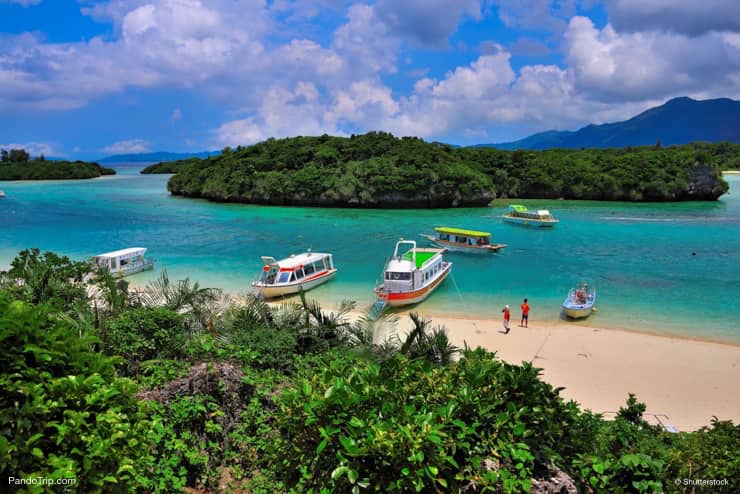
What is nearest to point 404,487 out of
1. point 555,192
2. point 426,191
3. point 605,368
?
point 605,368

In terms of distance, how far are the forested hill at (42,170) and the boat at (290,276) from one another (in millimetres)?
128734

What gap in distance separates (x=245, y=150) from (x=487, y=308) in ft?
244

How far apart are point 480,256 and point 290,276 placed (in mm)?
15795

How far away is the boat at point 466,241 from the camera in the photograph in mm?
34188

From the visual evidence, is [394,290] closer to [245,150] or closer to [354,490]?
[354,490]

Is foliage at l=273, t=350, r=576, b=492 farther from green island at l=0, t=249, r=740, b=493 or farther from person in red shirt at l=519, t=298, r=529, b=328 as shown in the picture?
person in red shirt at l=519, t=298, r=529, b=328

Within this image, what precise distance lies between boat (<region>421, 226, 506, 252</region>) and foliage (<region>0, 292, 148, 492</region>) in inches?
1265

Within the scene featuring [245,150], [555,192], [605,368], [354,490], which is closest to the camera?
[354,490]

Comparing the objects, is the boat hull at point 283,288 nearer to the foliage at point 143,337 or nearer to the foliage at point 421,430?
the foliage at point 143,337

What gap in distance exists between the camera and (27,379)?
128 inches

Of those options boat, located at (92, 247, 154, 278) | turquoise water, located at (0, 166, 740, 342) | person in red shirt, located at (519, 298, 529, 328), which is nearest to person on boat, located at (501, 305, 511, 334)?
person in red shirt, located at (519, 298, 529, 328)

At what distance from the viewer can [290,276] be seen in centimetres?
2303

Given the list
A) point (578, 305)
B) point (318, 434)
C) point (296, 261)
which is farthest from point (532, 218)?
point (318, 434)

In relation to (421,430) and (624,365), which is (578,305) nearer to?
(624,365)
